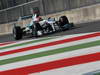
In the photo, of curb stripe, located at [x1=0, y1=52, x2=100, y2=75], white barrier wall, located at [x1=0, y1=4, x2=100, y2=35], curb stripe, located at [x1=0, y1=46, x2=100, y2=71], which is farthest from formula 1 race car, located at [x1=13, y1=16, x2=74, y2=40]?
curb stripe, located at [x1=0, y1=52, x2=100, y2=75]

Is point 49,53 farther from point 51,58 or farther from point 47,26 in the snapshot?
point 47,26

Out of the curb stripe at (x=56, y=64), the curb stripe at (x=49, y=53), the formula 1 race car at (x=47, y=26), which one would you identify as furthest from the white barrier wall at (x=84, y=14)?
the curb stripe at (x=56, y=64)

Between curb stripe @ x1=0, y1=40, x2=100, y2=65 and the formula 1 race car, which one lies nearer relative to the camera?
curb stripe @ x1=0, y1=40, x2=100, y2=65

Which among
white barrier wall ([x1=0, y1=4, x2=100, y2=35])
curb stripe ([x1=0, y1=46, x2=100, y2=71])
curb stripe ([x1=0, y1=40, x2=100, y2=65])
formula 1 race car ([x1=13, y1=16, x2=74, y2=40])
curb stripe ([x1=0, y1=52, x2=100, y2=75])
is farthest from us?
white barrier wall ([x1=0, y1=4, x2=100, y2=35])

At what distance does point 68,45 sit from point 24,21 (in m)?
13.7

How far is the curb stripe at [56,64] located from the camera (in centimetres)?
666

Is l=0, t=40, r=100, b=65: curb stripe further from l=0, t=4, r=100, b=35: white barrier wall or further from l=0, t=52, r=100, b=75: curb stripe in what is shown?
l=0, t=4, r=100, b=35: white barrier wall

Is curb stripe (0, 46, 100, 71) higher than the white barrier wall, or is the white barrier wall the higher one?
the white barrier wall

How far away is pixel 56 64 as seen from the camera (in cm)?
691

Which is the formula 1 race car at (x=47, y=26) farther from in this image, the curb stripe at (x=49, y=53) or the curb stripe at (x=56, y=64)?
the curb stripe at (x=56, y=64)

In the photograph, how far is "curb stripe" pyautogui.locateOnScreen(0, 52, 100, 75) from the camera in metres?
6.66

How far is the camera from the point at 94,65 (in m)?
6.19

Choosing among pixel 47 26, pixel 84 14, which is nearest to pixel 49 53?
pixel 47 26

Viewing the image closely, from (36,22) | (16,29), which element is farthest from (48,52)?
(16,29)
